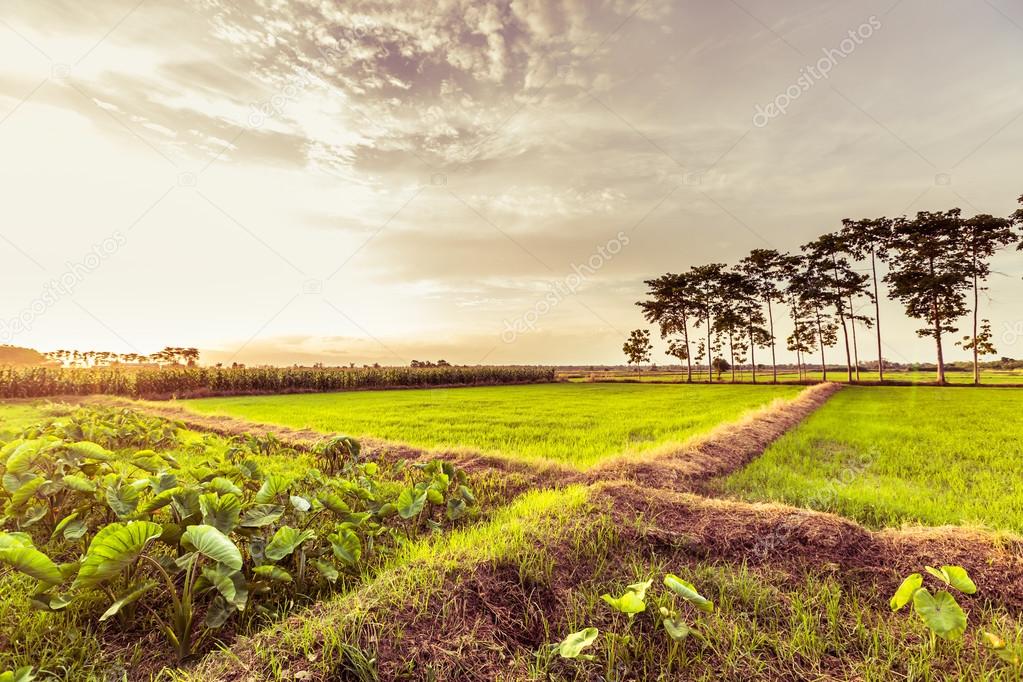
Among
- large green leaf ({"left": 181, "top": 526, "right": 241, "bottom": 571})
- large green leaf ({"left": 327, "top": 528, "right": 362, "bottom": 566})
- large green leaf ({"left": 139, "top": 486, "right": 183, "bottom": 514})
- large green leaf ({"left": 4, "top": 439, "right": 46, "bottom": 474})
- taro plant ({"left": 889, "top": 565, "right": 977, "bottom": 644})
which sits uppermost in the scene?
large green leaf ({"left": 4, "top": 439, "right": 46, "bottom": 474})

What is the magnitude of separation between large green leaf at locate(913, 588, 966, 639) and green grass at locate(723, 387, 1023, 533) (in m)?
3.07

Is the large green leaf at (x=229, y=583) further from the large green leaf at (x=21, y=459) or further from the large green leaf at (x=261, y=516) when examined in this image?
the large green leaf at (x=21, y=459)

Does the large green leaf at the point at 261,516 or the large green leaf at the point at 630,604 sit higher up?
the large green leaf at the point at 261,516

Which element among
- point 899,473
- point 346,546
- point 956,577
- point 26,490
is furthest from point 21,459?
point 899,473

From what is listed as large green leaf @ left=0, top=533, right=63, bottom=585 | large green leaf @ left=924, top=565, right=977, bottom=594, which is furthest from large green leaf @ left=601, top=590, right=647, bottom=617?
large green leaf @ left=0, top=533, right=63, bottom=585

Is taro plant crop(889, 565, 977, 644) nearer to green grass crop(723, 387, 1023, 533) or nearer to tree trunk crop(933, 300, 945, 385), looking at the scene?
green grass crop(723, 387, 1023, 533)

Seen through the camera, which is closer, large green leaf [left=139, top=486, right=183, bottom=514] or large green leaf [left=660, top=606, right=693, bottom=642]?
large green leaf [left=660, top=606, right=693, bottom=642]

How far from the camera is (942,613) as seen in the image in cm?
249

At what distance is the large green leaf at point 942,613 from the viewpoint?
7.89ft

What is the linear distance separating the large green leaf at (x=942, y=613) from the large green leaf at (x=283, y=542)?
12.9ft

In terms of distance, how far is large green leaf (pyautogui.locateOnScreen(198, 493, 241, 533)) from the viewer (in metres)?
3.25

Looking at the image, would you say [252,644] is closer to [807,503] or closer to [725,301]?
[807,503]

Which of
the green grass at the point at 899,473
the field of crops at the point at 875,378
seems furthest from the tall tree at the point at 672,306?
the green grass at the point at 899,473

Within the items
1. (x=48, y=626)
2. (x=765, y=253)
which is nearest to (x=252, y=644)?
(x=48, y=626)
